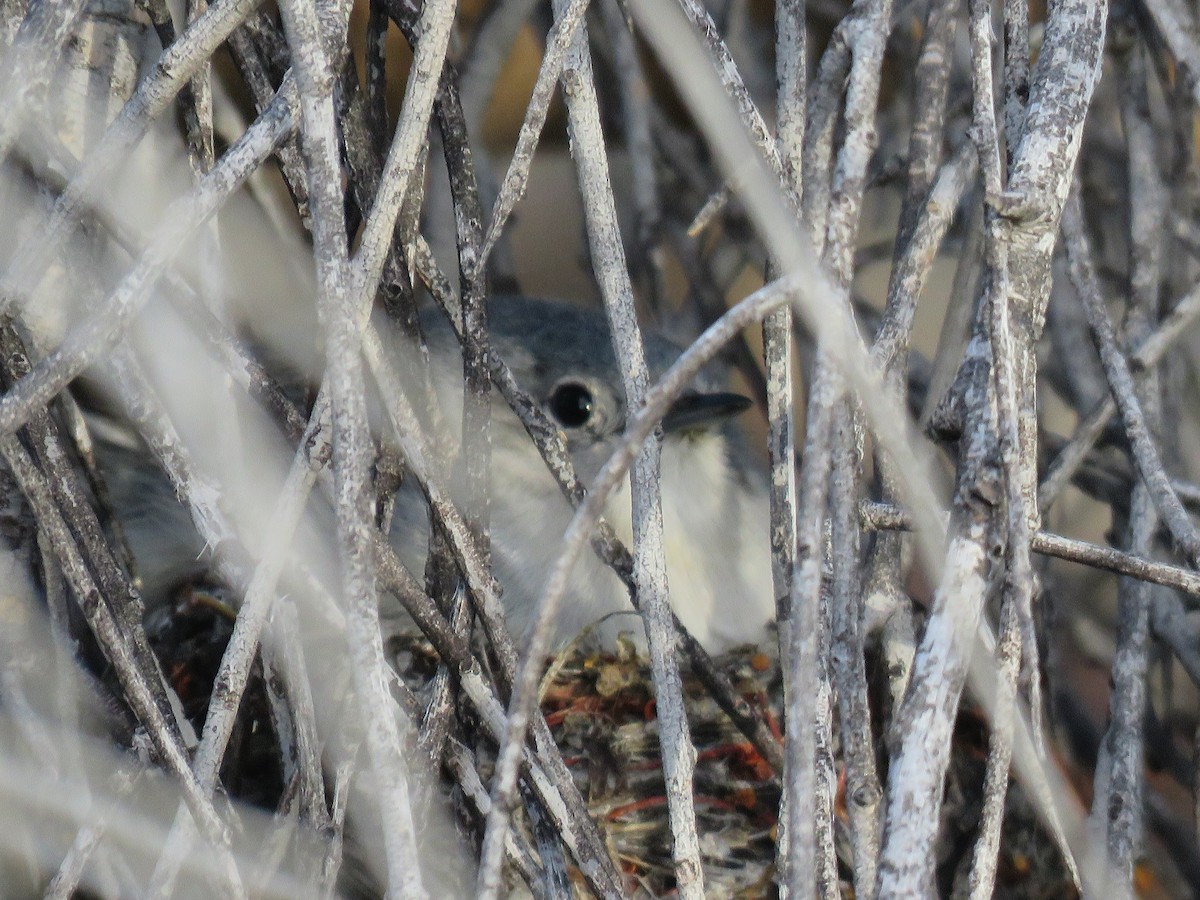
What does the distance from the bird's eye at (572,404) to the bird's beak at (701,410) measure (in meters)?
0.15

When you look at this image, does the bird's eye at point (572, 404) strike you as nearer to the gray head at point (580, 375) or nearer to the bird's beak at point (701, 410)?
the gray head at point (580, 375)

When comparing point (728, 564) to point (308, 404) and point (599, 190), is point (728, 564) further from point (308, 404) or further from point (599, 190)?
point (599, 190)

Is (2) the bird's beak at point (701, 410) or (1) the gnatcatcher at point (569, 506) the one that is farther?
(2) the bird's beak at point (701, 410)

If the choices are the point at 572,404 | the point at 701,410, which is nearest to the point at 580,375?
the point at 572,404

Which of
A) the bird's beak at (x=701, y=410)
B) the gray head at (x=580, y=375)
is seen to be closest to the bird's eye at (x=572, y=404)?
the gray head at (x=580, y=375)

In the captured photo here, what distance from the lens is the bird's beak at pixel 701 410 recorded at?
206 centimetres

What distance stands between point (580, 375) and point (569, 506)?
0.88 feet

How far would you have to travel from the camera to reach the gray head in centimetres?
210

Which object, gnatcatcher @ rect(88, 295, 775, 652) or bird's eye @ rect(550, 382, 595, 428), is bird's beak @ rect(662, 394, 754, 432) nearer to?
gnatcatcher @ rect(88, 295, 775, 652)

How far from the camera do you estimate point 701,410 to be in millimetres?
2066

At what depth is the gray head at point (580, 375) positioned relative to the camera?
2.10m

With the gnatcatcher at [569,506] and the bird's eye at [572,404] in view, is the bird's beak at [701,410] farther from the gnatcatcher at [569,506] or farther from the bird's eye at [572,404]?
the bird's eye at [572,404]

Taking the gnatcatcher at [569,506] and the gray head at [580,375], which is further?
the gray head at [580,375]

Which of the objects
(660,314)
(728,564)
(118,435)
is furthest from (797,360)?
(118,435)
